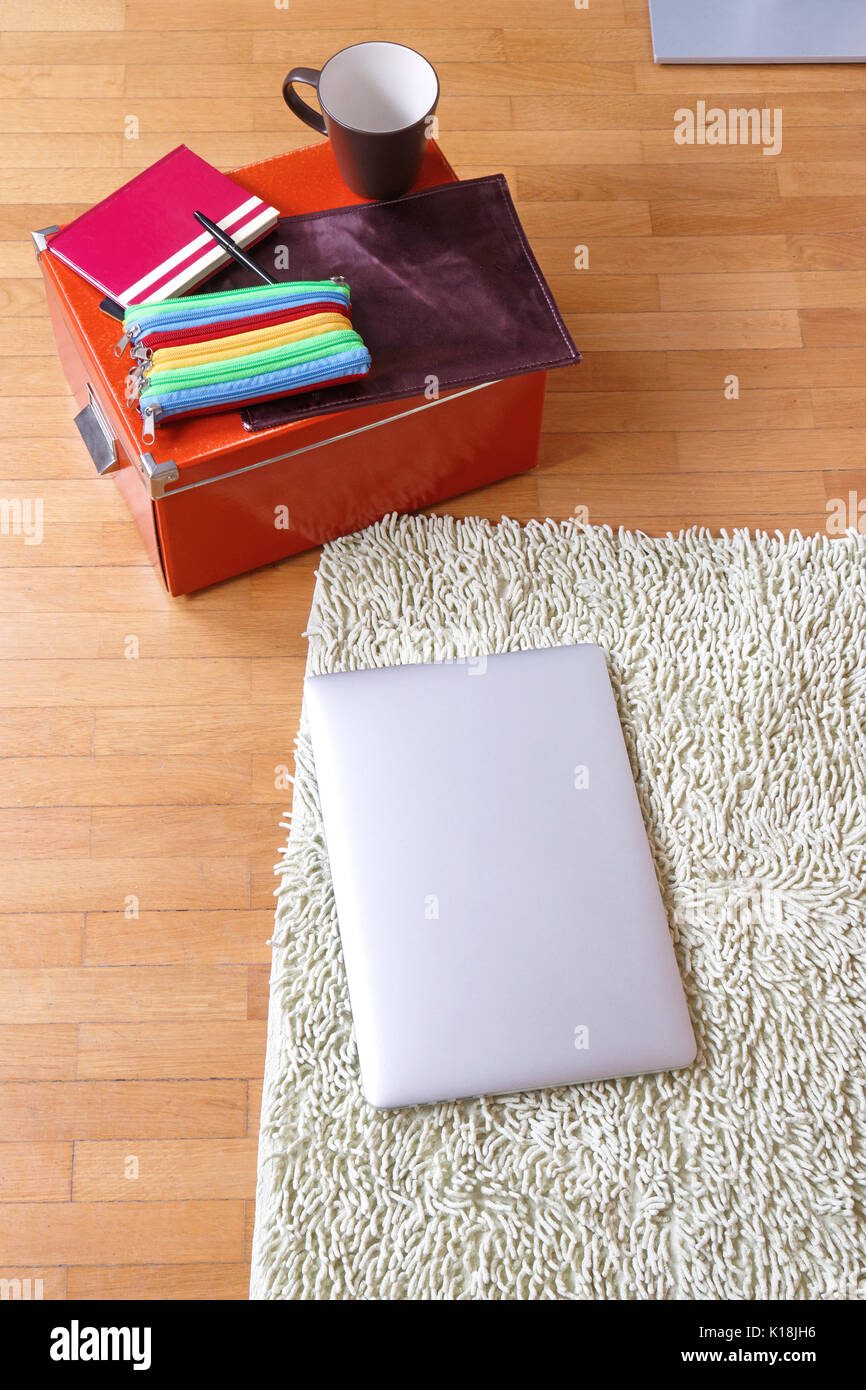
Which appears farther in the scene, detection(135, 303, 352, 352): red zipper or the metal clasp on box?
the metal clasp on box

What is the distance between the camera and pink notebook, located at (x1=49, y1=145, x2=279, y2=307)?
1.18 m

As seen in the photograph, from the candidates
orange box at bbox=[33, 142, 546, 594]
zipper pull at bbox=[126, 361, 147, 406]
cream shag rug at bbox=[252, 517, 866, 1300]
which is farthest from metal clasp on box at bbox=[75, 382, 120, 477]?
cream shag rug at bbox=[252, 517, 866, 1300]

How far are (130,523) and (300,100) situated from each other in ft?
1.62

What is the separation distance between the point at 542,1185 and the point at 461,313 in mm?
852

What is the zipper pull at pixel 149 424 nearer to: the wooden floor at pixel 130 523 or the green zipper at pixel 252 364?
the green zipper at pixel 252 364

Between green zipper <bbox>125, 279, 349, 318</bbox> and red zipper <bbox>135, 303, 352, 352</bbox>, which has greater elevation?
green zipper <bbox>125, 279, 349, 318</bbox>

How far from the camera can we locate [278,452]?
1167 mm

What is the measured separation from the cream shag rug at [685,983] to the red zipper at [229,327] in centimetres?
28

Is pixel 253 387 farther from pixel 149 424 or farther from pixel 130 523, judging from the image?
pixel 130 523

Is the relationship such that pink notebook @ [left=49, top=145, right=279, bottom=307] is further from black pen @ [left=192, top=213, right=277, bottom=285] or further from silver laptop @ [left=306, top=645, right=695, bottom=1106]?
silver laptop @ [left=306, top=645, right=695, bottom=1106]

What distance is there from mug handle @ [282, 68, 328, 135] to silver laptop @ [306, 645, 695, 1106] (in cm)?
59

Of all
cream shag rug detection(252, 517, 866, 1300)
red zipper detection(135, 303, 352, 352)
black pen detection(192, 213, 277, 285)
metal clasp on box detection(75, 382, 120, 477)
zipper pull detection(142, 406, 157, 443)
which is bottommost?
cream shag rug detection(252, 517, 866, 1300)

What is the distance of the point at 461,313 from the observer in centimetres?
121

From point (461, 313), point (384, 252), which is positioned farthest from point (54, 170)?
point (461, 313)
